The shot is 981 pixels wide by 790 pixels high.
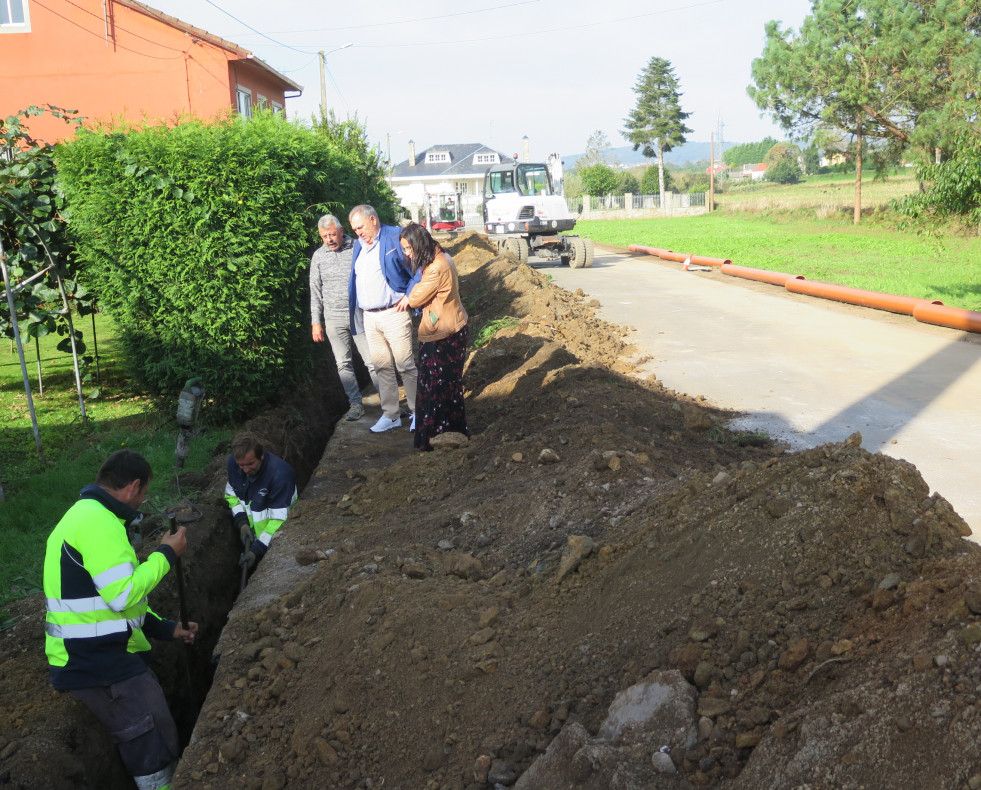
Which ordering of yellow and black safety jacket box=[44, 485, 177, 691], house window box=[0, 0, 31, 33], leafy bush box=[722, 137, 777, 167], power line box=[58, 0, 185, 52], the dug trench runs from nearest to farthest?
the dug trench → yellow and black safety jacket box=[44, 485, 177, 691] → power line box=[58, 0, 185, 52] → house window box=[0, 0, 31, 33] → leafy bush box=[722, 137, 777, 167]

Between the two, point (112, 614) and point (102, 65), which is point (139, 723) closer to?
point (112, 614)

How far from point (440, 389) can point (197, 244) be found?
2.68 metres

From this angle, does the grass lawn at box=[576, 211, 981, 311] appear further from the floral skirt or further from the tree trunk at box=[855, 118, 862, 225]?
the floral skirt

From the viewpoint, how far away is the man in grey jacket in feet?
24.9

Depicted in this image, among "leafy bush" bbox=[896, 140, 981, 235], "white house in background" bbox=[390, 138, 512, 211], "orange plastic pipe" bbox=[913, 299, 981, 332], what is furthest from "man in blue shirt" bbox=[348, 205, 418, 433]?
"white house in background" bbox=[390, 138, 512, 211]

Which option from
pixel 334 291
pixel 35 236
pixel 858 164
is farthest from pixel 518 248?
pixel 858 164

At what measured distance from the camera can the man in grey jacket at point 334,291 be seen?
7.58m

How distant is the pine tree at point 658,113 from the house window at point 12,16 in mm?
61756

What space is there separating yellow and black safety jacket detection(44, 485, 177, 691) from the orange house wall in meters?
22.1

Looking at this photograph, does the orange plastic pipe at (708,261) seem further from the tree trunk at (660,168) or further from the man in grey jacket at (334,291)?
the tree trunk at (660,168)

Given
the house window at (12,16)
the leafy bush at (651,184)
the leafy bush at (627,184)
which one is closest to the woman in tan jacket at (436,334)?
the house window at (12,16)

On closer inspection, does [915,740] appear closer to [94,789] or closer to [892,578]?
[892,578]

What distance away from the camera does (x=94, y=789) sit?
11.6 ft

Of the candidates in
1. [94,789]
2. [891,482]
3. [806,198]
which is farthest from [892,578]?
[806,198]
